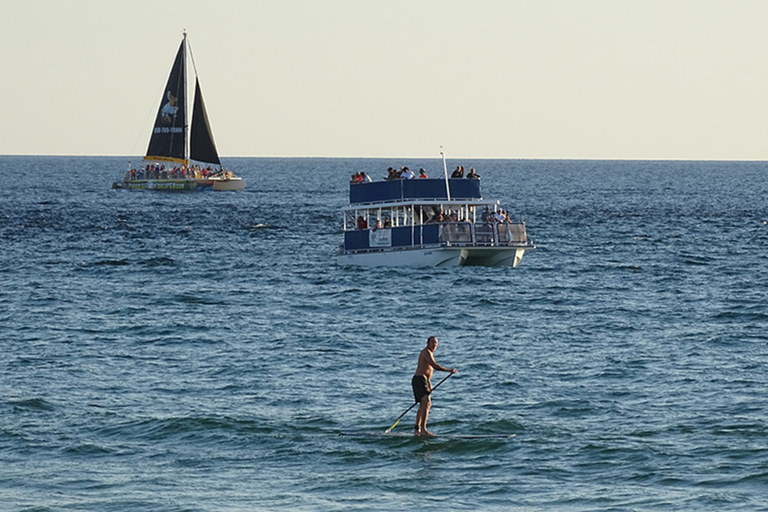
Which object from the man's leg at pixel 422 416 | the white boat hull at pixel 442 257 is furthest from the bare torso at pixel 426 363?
the white boat hull at pixel 442 257

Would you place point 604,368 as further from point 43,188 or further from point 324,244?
point 43,188

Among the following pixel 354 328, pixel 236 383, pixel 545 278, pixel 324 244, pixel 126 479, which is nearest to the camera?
pixel 126 479

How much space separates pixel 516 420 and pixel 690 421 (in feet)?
11.6

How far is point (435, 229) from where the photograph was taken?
52.6 m

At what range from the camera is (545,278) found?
2104 inches

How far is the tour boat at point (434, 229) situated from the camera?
172 feet

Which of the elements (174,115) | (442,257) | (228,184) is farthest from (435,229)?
(174,115)

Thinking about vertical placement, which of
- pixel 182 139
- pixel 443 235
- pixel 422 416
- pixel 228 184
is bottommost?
pixel 422 416

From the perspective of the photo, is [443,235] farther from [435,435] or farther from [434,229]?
[435,435]

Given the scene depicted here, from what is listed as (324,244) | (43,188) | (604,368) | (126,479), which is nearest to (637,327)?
(604,368)

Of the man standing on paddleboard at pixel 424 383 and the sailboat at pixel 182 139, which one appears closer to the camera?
the man standing on paddleboard at pixel 424 383

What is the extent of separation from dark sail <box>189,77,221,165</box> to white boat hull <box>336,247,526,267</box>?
77121mm

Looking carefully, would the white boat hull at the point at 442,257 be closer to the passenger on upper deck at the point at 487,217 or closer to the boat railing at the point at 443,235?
the boat railing at the point at 443,235

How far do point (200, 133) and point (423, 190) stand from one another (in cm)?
8111
